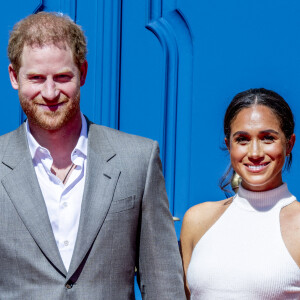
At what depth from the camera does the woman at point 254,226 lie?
2162 mm

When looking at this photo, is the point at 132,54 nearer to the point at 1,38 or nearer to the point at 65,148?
the point at 1,38

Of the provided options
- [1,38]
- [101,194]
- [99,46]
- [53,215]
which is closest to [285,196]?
[101,194]

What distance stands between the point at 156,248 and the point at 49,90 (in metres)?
0.61

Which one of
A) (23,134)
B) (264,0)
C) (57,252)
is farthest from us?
(264,0)

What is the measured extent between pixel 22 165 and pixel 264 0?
1.23m

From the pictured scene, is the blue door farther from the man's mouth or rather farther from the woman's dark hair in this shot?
the man's mouth

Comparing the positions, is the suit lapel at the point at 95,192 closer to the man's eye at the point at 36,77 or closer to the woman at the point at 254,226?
the man's eye at the point at 36,77

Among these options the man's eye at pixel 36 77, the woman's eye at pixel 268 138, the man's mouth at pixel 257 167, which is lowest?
the man's mouth at pixel 257 167

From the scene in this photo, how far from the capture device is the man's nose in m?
2.05

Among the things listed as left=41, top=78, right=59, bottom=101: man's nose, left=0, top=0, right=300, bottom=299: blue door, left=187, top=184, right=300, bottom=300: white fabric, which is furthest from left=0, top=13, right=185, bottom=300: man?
left=0, top=0, right=300, bottom=299: blue door

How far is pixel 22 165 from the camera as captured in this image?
2.12 meters

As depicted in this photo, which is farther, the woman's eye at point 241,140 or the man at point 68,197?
the woman's eye at point 241,140

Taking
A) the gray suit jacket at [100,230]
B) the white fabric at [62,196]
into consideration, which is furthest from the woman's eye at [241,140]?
the white fabric at [62,196]

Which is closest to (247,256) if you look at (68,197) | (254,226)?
(254,226)
